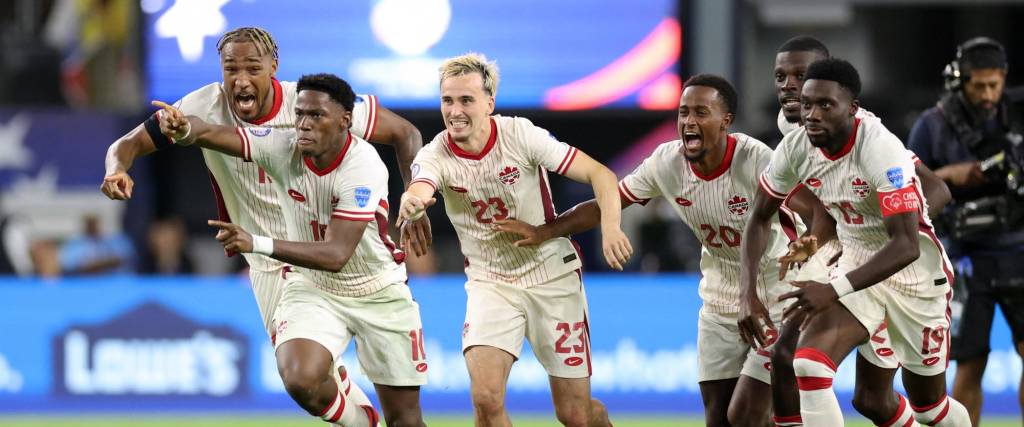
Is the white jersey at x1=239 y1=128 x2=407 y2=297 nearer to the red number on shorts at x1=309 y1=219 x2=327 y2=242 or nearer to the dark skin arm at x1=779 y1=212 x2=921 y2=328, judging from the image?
the red number on shorts at x1=309 y1=219 x2=327 y2=242

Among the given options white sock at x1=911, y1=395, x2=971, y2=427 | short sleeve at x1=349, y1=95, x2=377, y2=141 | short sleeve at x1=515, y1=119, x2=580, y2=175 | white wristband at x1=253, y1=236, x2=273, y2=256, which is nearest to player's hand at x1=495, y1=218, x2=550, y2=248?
short sleeve at x1=515, y1=119, x2=580, y2=175

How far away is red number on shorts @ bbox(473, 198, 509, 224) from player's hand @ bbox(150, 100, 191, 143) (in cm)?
159

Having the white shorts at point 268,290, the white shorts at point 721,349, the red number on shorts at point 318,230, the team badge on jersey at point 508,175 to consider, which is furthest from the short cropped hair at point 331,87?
the white shorts at point 721,349

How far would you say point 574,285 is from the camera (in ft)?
27.2

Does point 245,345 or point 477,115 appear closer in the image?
point 477,115

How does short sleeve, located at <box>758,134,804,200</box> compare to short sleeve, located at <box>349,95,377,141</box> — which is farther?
short sleeve, located at <box>349,95,377,141</box>

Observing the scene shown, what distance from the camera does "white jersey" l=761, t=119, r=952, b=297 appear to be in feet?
23.6

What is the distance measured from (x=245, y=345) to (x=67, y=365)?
1407mm

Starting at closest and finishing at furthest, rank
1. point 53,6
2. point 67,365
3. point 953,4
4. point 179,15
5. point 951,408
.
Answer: point 951,408, point 67,365, point 179,15, point 953,4, point 53,6

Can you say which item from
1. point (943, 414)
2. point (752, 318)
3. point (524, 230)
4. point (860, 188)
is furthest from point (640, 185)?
point (943, 414)

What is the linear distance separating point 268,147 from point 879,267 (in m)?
2.96

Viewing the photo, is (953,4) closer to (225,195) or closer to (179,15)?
(179,15)

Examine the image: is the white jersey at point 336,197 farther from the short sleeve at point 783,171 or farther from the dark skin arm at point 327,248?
the short sleeve at point 783,171

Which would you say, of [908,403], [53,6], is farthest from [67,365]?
[53,6]
